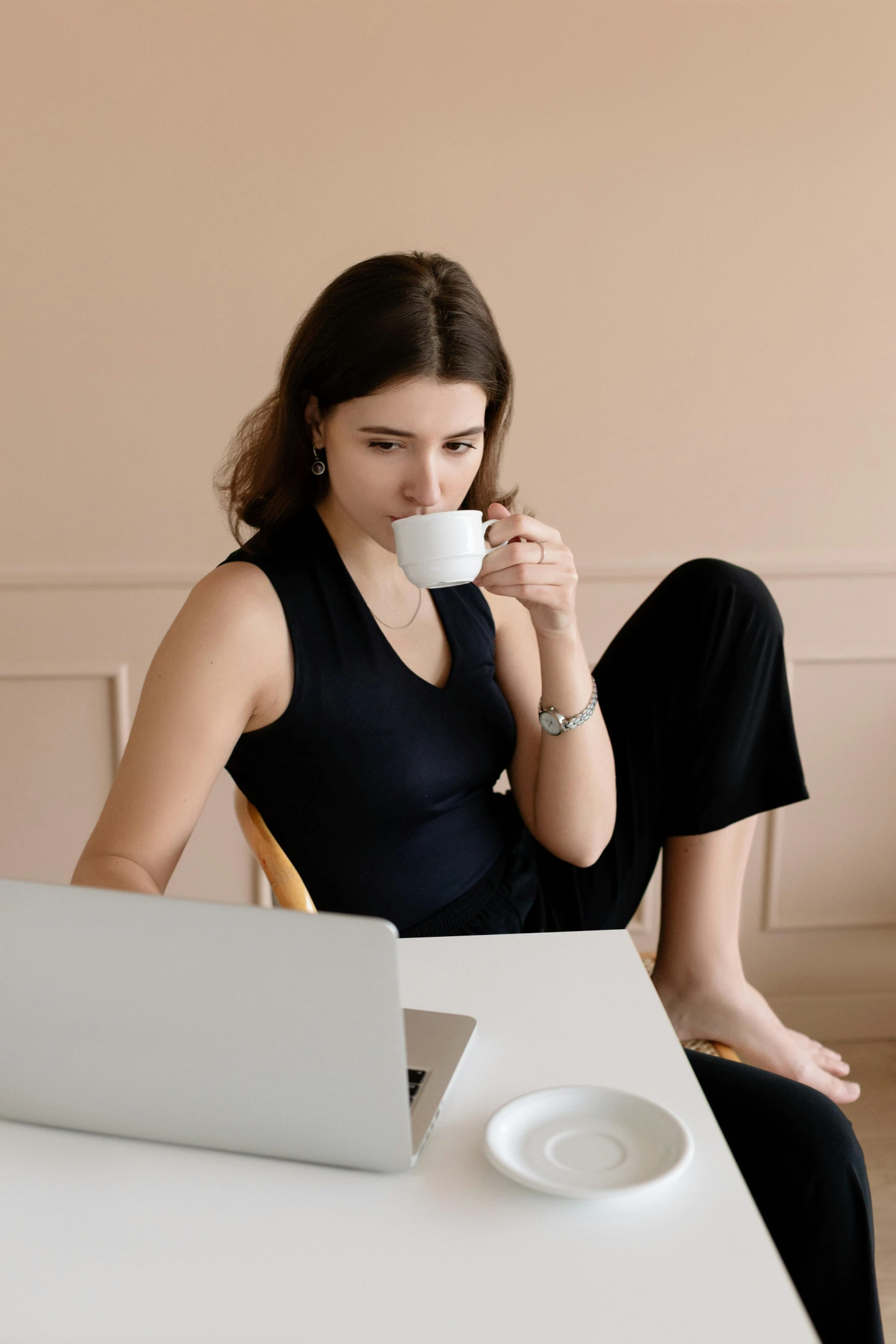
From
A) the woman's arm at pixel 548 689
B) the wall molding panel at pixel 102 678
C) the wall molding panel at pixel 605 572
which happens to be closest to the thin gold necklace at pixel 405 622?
the woman's arm at pixel 548 689

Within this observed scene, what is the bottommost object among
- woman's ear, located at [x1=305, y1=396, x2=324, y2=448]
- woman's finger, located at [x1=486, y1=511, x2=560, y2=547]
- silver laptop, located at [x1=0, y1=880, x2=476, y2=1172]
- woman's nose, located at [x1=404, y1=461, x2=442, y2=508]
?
silver laptop, located at [x1=0, y1=880, x2=476, y2=1172]

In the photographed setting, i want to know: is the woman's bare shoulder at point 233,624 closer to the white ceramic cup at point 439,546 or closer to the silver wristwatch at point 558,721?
the white ceramic cup at point 439,546

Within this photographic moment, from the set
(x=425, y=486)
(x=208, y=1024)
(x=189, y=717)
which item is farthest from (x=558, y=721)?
(x=208, y=1024)

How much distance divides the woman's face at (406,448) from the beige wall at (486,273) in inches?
43.1

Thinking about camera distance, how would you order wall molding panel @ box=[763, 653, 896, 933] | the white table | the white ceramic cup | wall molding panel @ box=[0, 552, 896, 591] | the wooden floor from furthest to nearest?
1. wall molding panel @ box=[763, 653, 896, 933]
2. wall molding panel @ box=[0, 552, 896, 591]
3. the wooden floor
4. the white ceramic cup
5. the white table

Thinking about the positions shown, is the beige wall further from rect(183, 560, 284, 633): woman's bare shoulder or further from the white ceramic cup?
the white ceramic cup

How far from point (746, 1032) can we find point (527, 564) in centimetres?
73

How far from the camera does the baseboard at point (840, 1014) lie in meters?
2.58

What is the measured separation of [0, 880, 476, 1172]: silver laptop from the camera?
24.2 inches

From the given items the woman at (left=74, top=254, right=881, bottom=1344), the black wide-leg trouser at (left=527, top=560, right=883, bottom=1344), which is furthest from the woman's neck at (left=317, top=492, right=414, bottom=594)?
the black wide-leg trouser at (left=527, top=560, right=883, bottom=1344)

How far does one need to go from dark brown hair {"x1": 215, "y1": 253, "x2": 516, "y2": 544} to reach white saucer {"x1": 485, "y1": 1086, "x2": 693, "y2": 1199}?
0.78 meters

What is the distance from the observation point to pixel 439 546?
1103mm

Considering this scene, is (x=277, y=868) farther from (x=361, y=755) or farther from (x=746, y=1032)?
(x=746, y=1032)

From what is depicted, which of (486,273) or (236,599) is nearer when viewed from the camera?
(236,599)
